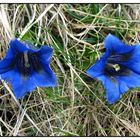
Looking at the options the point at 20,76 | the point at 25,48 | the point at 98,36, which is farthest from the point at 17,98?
the point at 98,36

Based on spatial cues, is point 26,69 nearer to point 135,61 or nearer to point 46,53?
point 46,53

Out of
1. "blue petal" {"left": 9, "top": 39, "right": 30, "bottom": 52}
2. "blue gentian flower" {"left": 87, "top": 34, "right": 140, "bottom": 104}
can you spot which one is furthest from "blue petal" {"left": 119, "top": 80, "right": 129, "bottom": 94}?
"blue petal" {"left": 9, "top": 39, "right": 30, "bottom": 52}

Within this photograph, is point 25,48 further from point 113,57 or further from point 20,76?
point 113,57

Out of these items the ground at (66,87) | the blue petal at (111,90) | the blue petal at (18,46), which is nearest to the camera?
the blue petal at (18,46)

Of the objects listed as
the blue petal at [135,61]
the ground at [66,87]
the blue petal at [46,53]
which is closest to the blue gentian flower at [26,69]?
the blue petal at [46,53]

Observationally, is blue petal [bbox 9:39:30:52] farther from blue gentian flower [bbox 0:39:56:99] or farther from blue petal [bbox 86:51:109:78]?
blue petal [bbox 86:51:109:78]

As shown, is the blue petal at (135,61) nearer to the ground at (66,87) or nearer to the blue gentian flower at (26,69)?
the ground at (66,87)

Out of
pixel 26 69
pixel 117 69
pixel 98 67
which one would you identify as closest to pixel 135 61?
pixel 117 69
